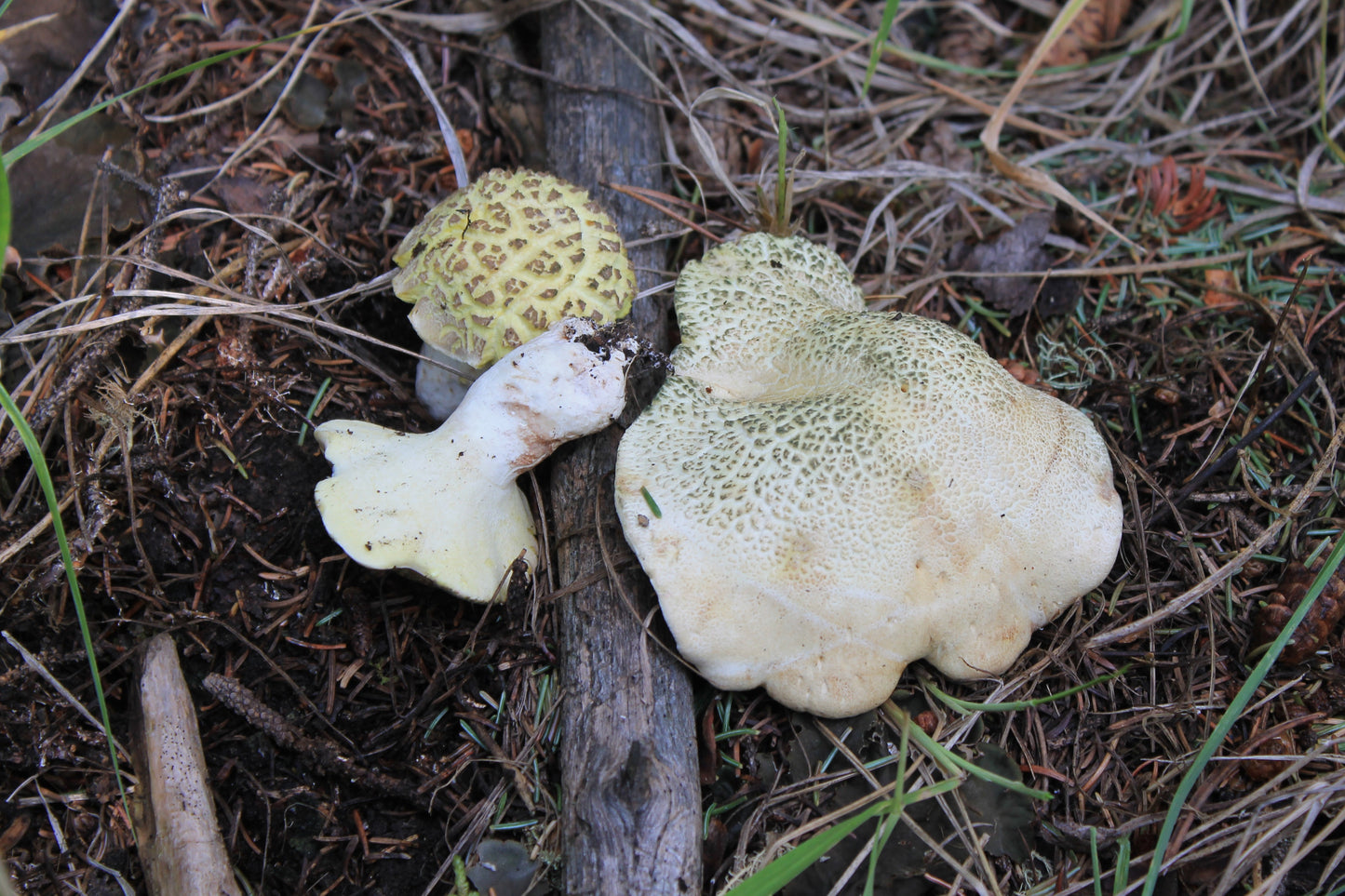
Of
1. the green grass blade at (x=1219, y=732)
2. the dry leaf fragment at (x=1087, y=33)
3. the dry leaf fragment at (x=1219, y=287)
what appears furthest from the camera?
the dry leaf fragment at (x=1087, y=33)

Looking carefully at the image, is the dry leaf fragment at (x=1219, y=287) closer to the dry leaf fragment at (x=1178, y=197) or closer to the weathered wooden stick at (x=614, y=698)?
the dry leaf fragment at (x=1178, y=197)

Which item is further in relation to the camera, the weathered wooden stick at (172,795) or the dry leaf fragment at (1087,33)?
the dry leaf fragment at (1087,33)

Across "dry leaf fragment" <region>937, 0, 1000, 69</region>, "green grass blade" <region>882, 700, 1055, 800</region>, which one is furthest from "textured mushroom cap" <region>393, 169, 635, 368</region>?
"dry leaf fragment" <region>937, 0, 1000, 69</region>

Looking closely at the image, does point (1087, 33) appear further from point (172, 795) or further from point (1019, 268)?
point (172, 795)

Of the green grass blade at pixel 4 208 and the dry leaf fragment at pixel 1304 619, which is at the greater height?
the green grass blade at pixel 4 208

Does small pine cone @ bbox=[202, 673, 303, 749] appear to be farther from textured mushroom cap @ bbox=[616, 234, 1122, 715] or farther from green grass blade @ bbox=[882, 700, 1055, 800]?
green grass blade @ bbox=[882, 700, 1055, 800]

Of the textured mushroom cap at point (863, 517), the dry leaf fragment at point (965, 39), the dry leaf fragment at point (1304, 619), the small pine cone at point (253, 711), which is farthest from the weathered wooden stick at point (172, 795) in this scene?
the dry leaf fragment at point (965, 39)

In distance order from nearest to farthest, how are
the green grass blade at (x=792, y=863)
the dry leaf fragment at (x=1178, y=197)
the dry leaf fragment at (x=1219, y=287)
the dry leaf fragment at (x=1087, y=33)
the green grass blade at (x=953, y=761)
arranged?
the green grass blade at (x=792, y=863)
the green grass blade at (x=953, y=761)
the dry leaf fragment at (x=1219, y=287)
the dry leaf fragment at (x=1178, y=197)
the dry leaf fragment at (x=1087, y=33)
